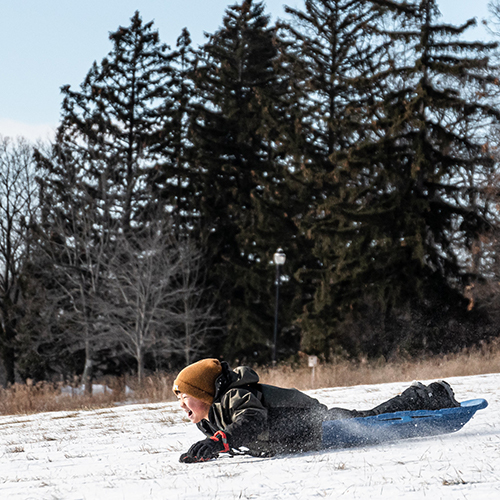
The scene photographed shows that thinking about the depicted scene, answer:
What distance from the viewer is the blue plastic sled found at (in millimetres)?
4336

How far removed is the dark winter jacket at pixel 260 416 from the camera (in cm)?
382

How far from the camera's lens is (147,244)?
76.1 feet

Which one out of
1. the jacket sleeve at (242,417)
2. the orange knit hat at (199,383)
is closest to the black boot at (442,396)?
the jacket sleeve at (242,417)

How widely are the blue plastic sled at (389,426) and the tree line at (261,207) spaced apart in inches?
560

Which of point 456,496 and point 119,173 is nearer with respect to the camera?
point 456,496

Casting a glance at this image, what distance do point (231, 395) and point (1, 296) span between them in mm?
23463

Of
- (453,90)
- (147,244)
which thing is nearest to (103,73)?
(147,244)

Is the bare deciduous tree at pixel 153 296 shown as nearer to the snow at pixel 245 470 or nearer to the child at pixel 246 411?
the snow at pixel 245 470

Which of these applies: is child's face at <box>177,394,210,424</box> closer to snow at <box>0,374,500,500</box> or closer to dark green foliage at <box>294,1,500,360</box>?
snow at <box>0,374,500,500</box>

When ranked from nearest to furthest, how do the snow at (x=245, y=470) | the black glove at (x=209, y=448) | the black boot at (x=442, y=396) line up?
the snow at (x=245, y=470) → the black glove at (x=209, y=448) → the black boot at (x=442, y=396)

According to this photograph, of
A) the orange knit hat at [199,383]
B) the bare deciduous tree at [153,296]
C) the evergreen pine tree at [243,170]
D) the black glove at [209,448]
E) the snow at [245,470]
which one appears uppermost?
the evergreen pine tree at [243,170]

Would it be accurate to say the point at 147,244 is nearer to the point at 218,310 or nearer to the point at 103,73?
the point at 218,310

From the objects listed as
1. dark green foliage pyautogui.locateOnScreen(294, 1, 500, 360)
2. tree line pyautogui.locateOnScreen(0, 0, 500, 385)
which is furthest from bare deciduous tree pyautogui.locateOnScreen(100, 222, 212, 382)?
dark green foliage pyautogui.locateOnScreen(294, 1, 500, 360)

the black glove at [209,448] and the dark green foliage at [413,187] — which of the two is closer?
the black glove at [209,448]
